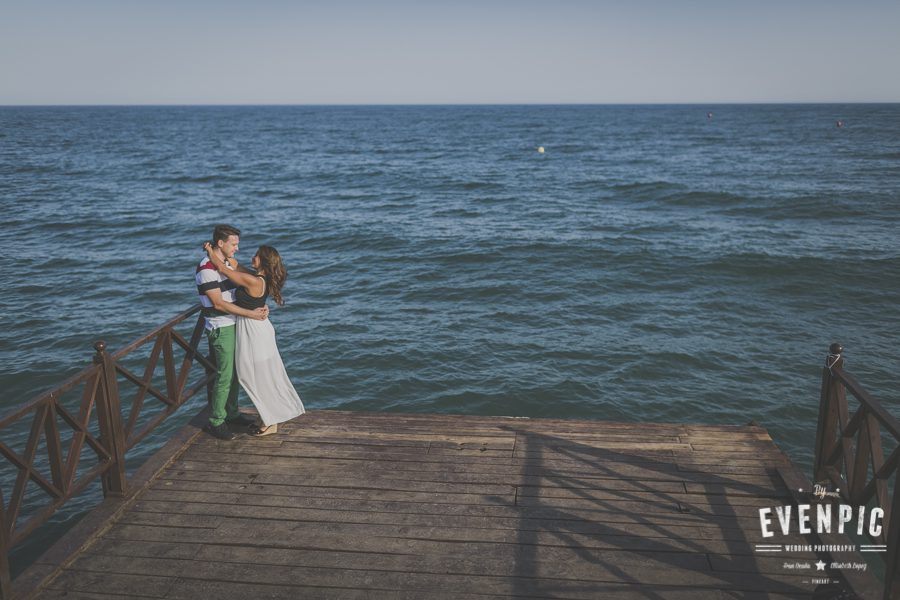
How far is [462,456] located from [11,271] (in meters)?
20.3

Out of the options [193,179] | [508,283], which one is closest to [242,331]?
[508,283]

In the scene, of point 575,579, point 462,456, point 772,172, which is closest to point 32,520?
point 462,456

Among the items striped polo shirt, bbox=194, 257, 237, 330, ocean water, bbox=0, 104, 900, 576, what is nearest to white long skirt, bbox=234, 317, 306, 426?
striped polo shirt, bbox=194, 257, 237, 330

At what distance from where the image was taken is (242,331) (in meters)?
6.97

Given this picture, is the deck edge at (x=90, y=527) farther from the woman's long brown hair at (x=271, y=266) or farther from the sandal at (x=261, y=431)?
the woman's long brown hair at (x=271, y=266)

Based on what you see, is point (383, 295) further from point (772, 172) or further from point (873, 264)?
point (772, 172)

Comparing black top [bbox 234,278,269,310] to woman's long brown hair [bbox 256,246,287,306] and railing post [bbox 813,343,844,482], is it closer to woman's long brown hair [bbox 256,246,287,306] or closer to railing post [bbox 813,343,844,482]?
woman's long brown hair [bbox 256,246,287,306]

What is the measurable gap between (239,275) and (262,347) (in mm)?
893

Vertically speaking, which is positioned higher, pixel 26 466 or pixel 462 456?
pixel 26 466

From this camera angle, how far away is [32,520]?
16.7 ft

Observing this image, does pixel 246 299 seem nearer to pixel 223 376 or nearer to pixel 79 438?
pixel 223 376

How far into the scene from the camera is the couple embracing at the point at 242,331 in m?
6.74

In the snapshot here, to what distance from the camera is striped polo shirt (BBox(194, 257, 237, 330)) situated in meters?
6.66

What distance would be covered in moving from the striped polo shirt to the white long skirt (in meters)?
0.22
